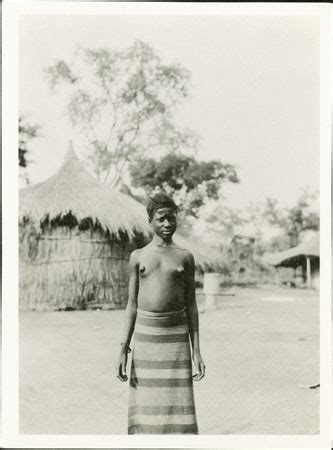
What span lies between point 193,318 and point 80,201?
1806mm

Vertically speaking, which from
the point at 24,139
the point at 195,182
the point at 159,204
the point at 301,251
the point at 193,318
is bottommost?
the point at 193,318

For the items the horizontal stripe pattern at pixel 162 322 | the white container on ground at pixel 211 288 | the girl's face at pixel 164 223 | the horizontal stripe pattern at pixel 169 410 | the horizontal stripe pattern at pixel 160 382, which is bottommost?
the horizontal stripe pattern at pixel 169 410

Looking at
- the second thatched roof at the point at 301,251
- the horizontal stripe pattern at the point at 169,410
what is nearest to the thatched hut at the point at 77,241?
the second thatched roof at the point at 301,251

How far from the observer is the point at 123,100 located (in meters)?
4.75

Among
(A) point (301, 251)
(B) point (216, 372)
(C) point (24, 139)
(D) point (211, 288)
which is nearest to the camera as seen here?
(B) point (216, 372)

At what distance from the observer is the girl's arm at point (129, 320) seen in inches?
144

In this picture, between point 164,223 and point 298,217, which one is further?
point 298,217

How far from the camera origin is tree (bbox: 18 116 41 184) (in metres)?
4.53

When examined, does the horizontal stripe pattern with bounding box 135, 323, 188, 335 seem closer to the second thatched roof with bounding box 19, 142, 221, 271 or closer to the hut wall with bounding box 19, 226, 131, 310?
the second thatched roof with bounding box 19, 142, 221, 271

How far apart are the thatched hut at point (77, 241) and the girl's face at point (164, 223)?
0.76 meters

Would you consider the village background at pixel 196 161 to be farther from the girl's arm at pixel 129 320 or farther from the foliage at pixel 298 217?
the girl's arm at pixel 129 320

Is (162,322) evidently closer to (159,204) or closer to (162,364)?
(162,364)

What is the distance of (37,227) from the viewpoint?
4945 mm

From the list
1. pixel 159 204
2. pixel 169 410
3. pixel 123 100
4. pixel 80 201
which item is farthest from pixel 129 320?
pixel 123 100
